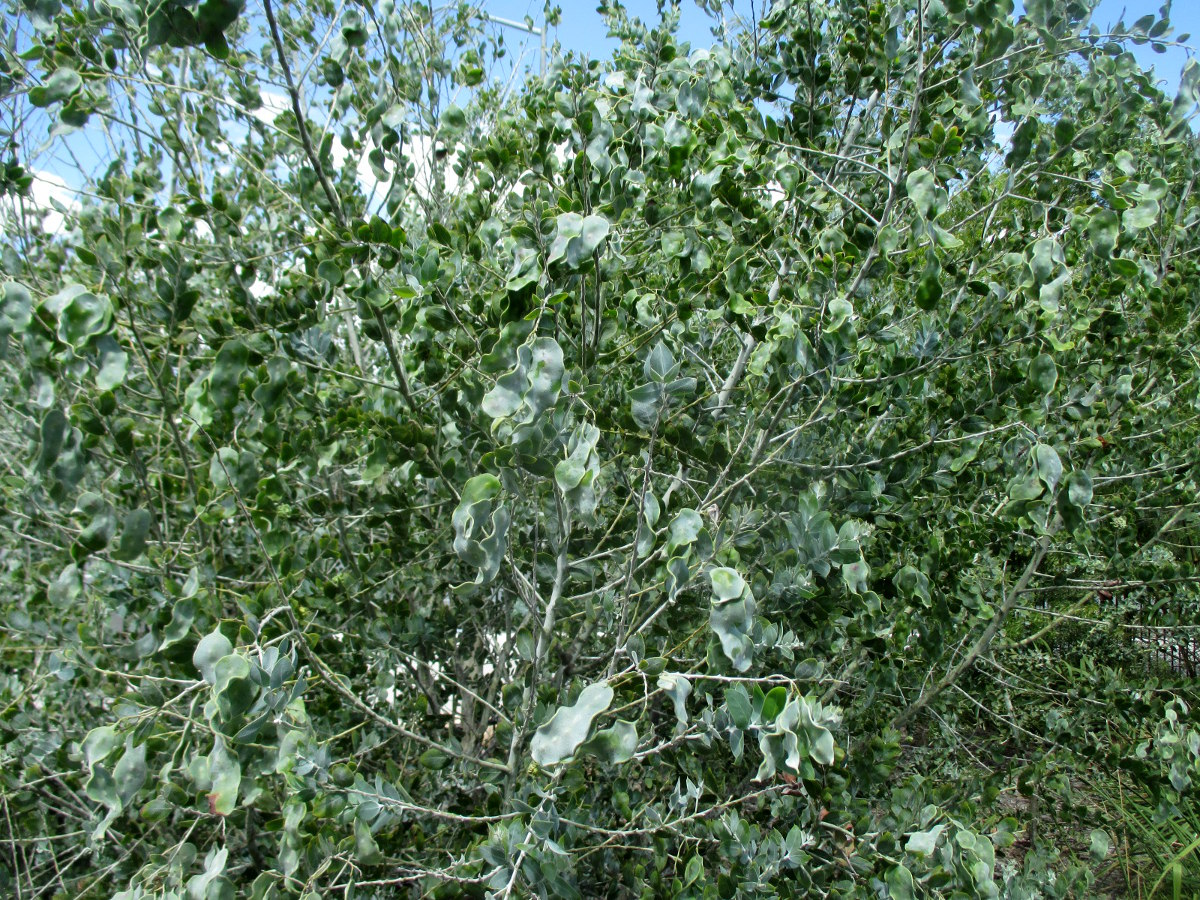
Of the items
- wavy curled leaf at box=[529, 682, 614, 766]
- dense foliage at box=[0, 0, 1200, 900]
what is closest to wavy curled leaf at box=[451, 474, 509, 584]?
dense foliage at box=[0, 0, 1200, 900]

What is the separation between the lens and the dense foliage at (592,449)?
1.25m

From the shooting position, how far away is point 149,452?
2223 millimetres

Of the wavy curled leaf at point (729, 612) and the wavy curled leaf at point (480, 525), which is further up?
the wavy curled leaf at point (480, 525)

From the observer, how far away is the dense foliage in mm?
1247

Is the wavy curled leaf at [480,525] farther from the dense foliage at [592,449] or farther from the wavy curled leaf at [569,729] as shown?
the wavy curled leaf at [569,729]

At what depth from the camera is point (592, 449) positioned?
1129 mm

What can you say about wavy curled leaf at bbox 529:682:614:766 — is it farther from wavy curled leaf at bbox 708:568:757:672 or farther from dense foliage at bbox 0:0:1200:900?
wavy curled leaf at bbox 708:568:757:672

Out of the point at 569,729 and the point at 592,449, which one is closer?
the point at 569,729

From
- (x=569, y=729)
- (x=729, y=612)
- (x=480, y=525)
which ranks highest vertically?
(x=480, y=525)

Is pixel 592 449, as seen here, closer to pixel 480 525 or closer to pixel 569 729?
pixel 480 525

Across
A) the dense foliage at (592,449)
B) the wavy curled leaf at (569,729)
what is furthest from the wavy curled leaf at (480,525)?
the wavy curled leaf at (569,729)

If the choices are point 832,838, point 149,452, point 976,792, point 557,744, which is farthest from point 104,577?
point 976,792

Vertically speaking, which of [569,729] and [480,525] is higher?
[480,525]

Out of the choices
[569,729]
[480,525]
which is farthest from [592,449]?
[569,729]
